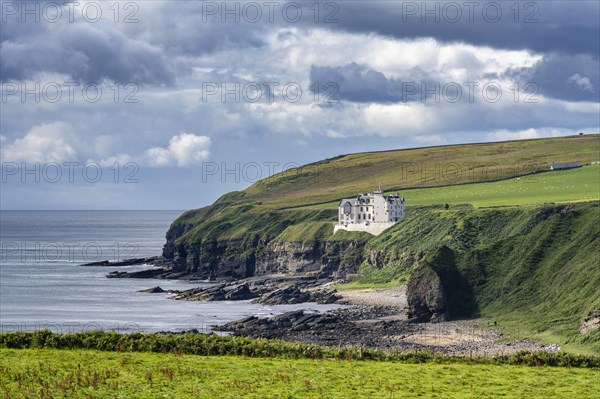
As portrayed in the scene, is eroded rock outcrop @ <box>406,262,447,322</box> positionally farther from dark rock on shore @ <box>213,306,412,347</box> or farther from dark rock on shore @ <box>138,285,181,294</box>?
dark rock on shore @ <box>138,285,181,294</box>

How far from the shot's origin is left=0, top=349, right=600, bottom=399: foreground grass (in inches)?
1344

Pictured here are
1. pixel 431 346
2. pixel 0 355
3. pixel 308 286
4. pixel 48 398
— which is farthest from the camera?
pixel 308 286

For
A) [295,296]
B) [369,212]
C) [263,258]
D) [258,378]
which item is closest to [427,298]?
[295,296]

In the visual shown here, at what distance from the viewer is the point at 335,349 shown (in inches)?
1745

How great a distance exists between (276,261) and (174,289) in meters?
25.9

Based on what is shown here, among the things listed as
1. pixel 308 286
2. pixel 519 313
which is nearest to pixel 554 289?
pixel 519 313

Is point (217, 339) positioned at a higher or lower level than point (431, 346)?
higher

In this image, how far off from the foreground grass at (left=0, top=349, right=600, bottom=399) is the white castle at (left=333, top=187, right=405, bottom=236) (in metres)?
135

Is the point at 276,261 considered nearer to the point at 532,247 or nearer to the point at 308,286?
the point at 308,286

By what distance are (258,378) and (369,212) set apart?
14531 cm

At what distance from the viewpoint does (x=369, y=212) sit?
594 ft

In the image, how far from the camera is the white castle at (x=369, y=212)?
178 meters

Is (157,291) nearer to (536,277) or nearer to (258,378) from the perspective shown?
(536,277)

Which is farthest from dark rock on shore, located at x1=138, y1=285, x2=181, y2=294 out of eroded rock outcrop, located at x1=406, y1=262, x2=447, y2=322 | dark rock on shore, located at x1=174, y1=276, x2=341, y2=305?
eroded rock outcrop, located at x1=406, y1=262, x2=447, y2=322
